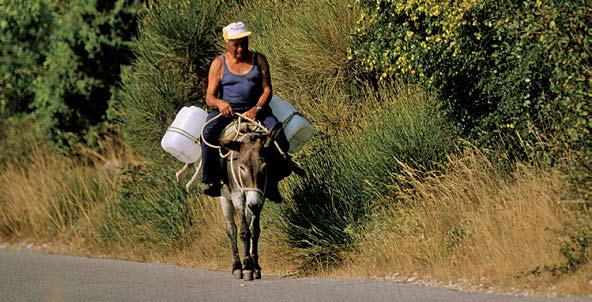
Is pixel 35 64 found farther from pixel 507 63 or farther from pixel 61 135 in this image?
pixel 507 63

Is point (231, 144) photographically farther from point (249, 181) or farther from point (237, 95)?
point (237, 95)

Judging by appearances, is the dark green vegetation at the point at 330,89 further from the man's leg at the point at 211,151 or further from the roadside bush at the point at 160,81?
the man's leg at the point at 211,151

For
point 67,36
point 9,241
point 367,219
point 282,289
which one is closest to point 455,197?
point 367,219

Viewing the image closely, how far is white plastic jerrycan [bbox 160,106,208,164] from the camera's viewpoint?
14.8 m

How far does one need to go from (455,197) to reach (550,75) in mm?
1660

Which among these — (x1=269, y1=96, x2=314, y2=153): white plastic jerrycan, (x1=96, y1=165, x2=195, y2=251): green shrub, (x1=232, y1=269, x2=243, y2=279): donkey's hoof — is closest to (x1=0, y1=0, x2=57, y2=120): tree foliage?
(x1=96, y1=165, x2=195, y2=251): green shrub

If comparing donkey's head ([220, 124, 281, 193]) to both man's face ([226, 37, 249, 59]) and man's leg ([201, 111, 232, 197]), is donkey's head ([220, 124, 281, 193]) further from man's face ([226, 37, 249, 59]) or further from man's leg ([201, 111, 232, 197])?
man's face ([226, 37, 249, 59])

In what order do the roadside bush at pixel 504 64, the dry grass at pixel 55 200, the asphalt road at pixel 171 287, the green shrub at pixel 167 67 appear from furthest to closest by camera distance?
the dry grass at pixel 55 200
the green shrub at pixel 167 67
the roadside bush at pixel 504 64
the asphalt road at pixel 171 287

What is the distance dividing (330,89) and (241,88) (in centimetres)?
372

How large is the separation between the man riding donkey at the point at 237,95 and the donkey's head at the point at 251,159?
0.59 ft

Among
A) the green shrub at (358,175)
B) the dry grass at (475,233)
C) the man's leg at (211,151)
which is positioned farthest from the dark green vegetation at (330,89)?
the man's leg at (211,151)

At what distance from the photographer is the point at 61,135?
22.5 meters

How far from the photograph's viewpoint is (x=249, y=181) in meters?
13.9

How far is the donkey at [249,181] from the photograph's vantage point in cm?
1387
